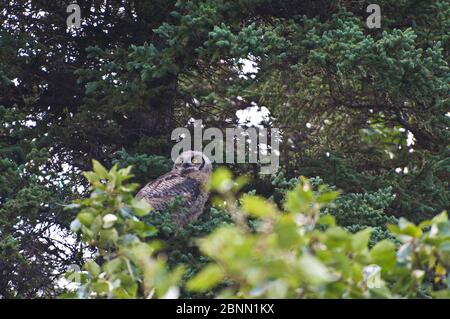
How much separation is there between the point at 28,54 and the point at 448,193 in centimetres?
444

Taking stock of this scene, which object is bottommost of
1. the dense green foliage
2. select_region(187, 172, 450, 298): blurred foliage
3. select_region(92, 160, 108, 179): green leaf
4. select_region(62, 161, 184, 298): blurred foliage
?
select_region(187, 172, 450, 298): blurred foliage

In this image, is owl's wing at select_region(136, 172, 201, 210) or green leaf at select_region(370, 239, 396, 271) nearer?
green leaf at select_region(370, 239, 396, 271)

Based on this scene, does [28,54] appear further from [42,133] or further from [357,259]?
[357,259]

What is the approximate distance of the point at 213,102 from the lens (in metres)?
8.67

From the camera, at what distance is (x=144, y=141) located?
28.3 feet

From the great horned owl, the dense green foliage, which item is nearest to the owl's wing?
the great horned owl

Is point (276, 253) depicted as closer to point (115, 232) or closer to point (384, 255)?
point (384, 255)

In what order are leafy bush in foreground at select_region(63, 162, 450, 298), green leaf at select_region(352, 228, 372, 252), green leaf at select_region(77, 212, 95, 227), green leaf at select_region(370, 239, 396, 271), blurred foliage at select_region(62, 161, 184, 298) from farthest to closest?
green leaf at select_region(77, 212, 95, 227) < blurred foliage at select_region(62, 161, 184, 298) < green leaf at select_region(370, 239, 396, 271) < green leaf at select_region(352, 228, 372, 252) < leafy bush in foreground at select_region(63, 162, 450, 298)

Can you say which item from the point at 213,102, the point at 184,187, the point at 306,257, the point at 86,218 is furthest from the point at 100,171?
the point at 213,102

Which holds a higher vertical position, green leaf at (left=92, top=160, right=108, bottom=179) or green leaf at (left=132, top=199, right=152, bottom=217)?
green leaf at (left=92, top=160, right=108, bottom=179)

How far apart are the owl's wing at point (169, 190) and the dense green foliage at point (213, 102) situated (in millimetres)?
239

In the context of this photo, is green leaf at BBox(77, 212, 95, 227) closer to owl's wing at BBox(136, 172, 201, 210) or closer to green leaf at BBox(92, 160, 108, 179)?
green leaf at BBox(92, 160, 108, 179)

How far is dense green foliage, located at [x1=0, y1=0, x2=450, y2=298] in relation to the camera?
295 inches

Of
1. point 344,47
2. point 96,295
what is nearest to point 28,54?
point 344,47
